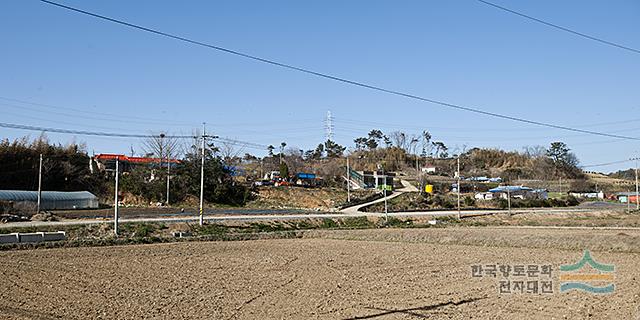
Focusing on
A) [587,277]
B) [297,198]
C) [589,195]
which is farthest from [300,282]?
[589,195]

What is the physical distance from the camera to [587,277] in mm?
16953

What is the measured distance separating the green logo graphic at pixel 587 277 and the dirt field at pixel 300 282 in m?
0.32

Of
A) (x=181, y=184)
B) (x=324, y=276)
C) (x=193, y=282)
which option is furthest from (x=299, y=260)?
(x=181, y=184)

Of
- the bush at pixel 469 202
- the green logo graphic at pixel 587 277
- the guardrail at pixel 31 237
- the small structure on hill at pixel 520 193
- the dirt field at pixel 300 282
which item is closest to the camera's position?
the dirt field at pixel 300 282

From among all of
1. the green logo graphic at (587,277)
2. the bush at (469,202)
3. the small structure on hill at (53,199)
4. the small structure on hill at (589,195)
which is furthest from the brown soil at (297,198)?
the green logo graphic at (587,277)

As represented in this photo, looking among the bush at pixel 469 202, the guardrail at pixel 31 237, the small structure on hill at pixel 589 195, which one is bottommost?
the guardrail at pixel 31 237

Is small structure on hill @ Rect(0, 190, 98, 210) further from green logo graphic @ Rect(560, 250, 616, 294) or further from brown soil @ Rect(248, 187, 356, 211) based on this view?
green logo graphic @ Rect(560, 250, 616, 294)

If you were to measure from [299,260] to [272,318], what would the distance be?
10805mm

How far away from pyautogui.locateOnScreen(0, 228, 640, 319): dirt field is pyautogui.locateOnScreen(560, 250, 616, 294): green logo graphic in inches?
12.7

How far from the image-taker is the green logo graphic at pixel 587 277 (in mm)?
14766

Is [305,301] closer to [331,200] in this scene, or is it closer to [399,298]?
[399,298]

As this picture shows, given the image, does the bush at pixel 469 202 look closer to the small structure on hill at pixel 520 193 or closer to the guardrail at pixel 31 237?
the small structure on hill at pixel 520 193

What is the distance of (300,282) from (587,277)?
847 centimetres

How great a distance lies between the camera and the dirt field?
40.1 ft
